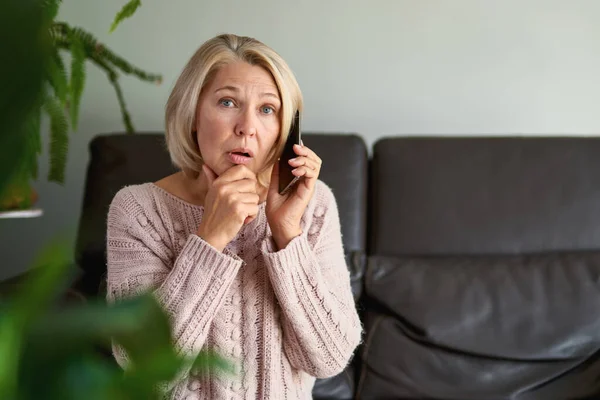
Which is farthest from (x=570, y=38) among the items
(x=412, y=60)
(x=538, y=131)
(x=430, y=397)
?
(x=430, y=397)

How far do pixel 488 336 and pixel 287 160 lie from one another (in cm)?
70

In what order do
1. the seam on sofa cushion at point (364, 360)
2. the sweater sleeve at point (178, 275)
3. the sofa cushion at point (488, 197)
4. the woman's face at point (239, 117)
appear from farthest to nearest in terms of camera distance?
the sofa cushion at point (488, 197) → the seam on sofa cushion at point (364, 360) → the woman's face at point (239, 117) → the sweater sleeve at point (178, 275)

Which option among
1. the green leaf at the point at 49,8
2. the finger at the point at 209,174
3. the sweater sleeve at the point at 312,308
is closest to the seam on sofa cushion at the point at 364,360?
the sweater sleeve at the point at 312,308

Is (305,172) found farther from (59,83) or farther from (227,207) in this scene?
(59,83)

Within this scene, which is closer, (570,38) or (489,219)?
(489,219)

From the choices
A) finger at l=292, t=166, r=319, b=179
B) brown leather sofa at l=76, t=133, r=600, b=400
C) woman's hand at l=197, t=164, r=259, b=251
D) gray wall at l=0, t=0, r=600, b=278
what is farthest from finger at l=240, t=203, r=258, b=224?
gray wall at l=0, t=0, r=600, b=278

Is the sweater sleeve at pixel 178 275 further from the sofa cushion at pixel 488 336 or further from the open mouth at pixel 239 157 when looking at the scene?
the sofa cushion at pixel 488 336

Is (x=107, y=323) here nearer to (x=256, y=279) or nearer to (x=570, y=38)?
(x=256, y=279)

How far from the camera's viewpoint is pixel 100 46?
167cm

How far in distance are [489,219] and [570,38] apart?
2.29 ft

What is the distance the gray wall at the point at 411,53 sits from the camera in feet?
6.53

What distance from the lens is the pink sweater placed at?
115 cm

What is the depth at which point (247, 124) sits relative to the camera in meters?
1.23

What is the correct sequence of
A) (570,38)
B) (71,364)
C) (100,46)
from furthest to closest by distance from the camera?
(570,38) < (100,46) < (71,364)
